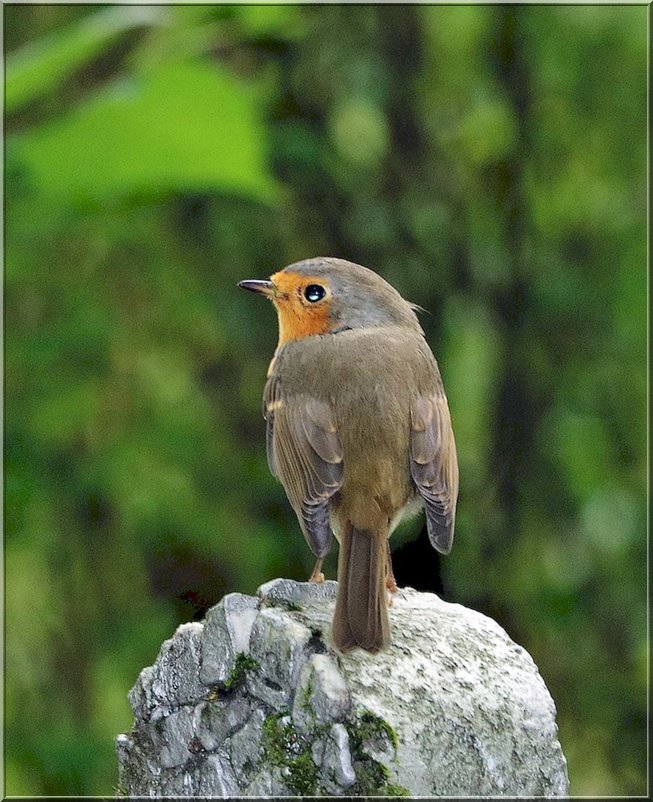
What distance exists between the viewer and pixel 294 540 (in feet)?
21.2

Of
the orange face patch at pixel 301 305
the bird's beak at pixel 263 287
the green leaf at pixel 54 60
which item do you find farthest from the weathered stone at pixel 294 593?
the green leaf at pixel 54 60

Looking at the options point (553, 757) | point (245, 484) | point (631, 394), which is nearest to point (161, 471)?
point (245, 484)

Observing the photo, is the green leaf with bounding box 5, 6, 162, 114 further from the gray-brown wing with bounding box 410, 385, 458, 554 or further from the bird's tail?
the bird's tail

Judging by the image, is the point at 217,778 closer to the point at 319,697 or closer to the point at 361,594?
the point at 319,697

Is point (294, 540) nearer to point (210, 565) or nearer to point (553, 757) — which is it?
point (210, 565)

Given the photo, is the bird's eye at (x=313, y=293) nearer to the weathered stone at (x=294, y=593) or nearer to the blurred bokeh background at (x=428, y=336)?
the weathered stone at (x=294, y=593)

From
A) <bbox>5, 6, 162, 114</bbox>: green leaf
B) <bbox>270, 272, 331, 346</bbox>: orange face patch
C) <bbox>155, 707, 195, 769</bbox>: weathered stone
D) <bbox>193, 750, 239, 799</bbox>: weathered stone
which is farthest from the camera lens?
<bbox>270, 272, 331, 346</bbox>: orange face patch

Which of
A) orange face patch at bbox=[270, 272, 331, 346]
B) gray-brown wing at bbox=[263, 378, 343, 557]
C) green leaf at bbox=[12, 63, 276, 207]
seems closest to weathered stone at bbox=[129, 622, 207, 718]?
gray-brown wing at bbox=[263, 378, 343, 557]

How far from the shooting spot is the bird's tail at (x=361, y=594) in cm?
236

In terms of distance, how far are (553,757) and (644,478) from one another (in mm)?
5045

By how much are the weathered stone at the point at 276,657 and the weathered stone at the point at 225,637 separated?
0.10 ft

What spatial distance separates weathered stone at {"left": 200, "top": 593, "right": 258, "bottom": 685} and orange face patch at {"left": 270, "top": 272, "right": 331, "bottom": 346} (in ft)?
4.51

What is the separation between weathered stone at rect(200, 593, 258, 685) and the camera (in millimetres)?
2342

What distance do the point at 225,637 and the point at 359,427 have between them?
1.01 m
